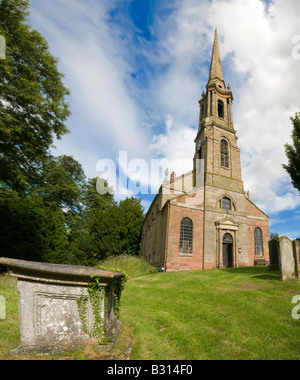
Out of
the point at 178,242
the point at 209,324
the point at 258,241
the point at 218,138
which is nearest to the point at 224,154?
Result: the point at 218,138

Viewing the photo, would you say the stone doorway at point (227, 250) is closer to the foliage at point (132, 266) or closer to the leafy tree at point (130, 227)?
the foliage at point (132, 266)

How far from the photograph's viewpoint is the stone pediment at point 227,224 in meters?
20.9

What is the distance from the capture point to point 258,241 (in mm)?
23531

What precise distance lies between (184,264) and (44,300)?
1675cm

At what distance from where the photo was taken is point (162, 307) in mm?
7426

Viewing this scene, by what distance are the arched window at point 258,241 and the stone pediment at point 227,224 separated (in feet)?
11.9

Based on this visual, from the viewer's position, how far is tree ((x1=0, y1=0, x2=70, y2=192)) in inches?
396

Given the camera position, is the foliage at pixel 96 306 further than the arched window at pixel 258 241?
No

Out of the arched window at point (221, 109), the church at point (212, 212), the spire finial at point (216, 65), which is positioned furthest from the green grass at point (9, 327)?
the spire finial at point (216, 65)

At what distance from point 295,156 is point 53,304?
13.9m

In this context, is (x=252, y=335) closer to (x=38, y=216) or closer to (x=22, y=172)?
(x=22, y=172)

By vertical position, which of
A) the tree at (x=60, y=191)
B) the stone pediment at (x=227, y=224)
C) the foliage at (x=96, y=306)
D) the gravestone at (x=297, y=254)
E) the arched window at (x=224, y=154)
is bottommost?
the foliage at (x=96, y=306)

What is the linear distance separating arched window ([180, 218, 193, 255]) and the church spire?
19643mm

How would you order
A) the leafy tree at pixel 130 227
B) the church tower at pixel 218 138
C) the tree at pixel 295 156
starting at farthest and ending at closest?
1. the leafy tree at pixel 130 227
2. the church tower at pixel 218 138
3. the tree at pixel 295 156
